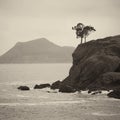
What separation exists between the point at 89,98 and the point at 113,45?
1215 inches

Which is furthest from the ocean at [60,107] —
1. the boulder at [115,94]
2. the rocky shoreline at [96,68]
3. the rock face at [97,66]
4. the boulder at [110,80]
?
the rock face at [97,66]

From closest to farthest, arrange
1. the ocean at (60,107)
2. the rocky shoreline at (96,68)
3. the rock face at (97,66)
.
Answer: the ocean at (60,107)
the rocky shoreline at (96,68)
the rock face at (97,66)

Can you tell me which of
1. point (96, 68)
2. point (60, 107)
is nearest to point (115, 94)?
point (60, 107)

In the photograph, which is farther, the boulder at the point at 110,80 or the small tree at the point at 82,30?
the small tree at the point at 82,30

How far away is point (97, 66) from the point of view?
9769cm

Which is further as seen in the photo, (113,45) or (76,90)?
(113,45)

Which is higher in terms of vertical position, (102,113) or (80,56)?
(80,56)

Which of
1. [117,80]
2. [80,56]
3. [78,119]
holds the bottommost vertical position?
[78,119]

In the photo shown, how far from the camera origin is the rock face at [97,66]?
91.8 meters

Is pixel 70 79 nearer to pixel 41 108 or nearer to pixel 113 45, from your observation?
pixel 113 45

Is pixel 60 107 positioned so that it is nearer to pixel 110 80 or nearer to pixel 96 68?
pixel 110 80

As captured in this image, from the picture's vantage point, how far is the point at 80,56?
11262 cm

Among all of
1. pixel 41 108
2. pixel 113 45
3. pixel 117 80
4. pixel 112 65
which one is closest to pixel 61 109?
pixel 41 108

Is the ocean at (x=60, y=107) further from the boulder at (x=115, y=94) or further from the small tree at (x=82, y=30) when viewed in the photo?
the small tree at (x=82, y=30)
